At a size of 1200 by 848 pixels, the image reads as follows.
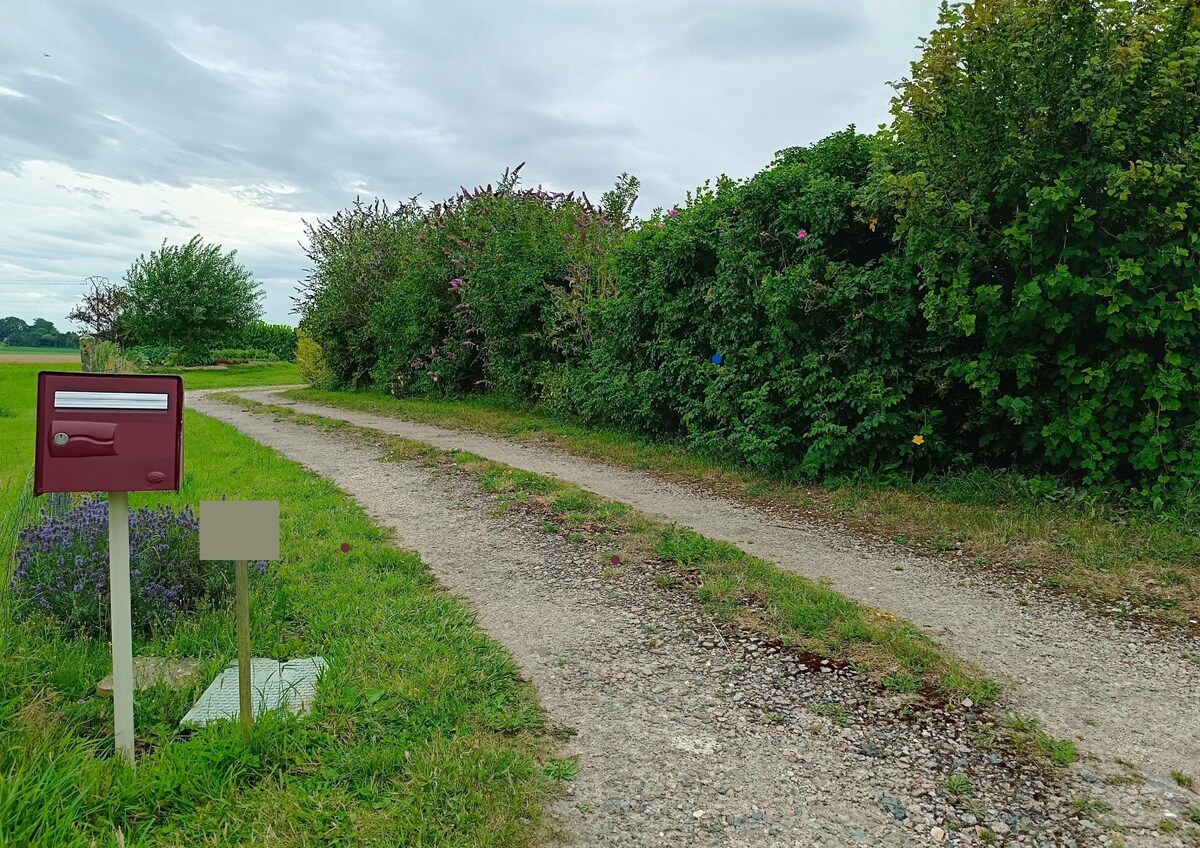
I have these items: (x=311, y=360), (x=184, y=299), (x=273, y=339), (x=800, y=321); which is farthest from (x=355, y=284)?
(x=273, y=339)

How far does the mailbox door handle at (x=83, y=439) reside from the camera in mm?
2525

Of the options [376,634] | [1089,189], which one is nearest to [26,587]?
[376,634]

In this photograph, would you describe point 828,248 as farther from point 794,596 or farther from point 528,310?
point 528,310

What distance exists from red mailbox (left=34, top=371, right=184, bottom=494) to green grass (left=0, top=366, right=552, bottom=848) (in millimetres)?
955

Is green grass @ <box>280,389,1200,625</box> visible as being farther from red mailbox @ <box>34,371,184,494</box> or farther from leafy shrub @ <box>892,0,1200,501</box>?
red mailbox @ <box>34,371,184,494</box>

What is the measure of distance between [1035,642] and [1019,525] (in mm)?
2010

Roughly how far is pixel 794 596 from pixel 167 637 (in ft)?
11.0

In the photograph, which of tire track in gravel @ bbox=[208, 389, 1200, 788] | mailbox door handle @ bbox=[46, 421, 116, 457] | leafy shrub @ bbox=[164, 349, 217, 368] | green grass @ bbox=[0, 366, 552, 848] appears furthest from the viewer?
leafy shrub @ bbox=[164, 349, 217, 368]

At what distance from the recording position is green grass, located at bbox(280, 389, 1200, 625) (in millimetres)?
4652

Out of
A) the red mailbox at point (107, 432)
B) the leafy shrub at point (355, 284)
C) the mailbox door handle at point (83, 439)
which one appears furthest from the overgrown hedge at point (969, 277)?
the leafy shrub at point (355, 284)

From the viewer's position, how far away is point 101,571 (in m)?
3.79

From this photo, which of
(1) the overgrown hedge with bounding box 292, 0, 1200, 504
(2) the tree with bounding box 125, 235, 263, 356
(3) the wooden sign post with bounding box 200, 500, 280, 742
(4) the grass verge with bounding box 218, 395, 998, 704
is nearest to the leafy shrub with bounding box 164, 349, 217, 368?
(2) the tree with bounding box 125, 235, 263, 356

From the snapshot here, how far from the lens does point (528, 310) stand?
1352 centimetres

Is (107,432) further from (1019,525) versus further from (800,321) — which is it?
(800,321)
